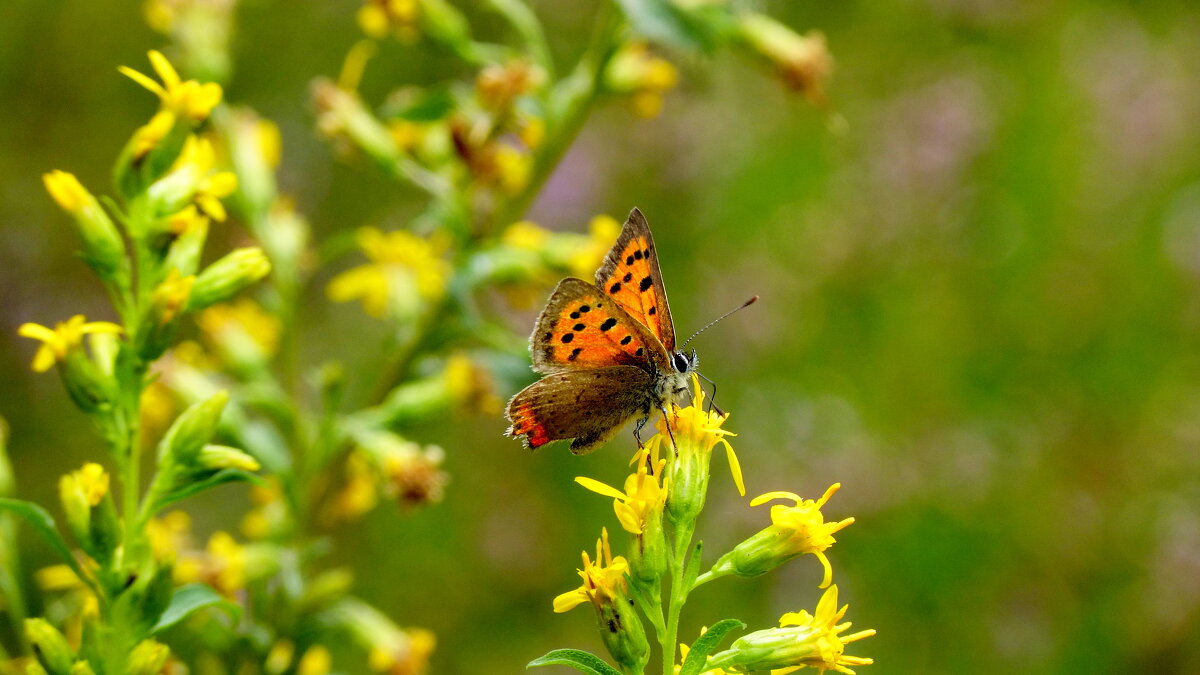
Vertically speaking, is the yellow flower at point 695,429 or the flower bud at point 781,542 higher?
the yellow flower at point 695,429

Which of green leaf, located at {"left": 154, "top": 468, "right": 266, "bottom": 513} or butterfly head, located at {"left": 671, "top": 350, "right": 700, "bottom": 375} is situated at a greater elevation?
butterfly head, located at {"left": 671, "top": 350, "right": 700, "bottom": 375}

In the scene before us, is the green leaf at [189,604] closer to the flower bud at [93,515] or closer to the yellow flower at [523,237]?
the flower bud at [93,515]

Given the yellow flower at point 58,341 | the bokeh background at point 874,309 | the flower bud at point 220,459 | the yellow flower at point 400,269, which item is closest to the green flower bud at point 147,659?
the flower bud at point 220,459

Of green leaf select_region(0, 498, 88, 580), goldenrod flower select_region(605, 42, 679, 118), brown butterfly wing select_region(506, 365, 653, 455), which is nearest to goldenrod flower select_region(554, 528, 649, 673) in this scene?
brown butterfly wing select_region(506, 365, 653, 455)

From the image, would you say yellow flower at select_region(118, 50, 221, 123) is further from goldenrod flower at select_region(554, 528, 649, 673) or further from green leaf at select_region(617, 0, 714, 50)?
goldenrod flower at select_region(554, 528, 649, 673)

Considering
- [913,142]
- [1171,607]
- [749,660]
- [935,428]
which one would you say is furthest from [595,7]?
[749,660]

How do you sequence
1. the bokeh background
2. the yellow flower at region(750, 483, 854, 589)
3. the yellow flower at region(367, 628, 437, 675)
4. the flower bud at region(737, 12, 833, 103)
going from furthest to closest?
the bokeh background
the flower bud at region(737, 12, 833, 103)
the yellow flower at region(367, 628, 437, 675)
the yellow flower at region(750, 483, 854, 589)

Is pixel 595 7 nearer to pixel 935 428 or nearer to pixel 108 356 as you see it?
pixel 935 428
